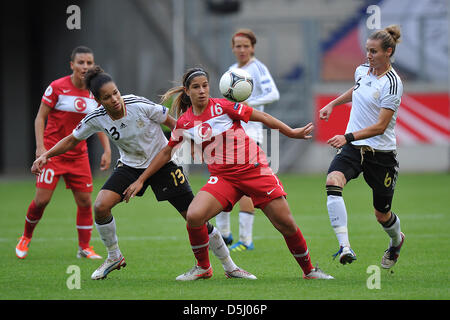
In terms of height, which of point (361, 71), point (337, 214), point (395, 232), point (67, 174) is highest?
point (361, 71)

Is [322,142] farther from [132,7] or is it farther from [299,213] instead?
[299,213]

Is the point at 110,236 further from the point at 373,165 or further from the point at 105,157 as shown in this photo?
the point at 373,165

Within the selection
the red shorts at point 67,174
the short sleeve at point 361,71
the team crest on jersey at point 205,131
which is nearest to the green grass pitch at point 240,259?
the red shorts at point 67,174

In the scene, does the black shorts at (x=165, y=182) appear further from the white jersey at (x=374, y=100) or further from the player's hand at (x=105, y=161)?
the white jersey at (x=374, y=100)

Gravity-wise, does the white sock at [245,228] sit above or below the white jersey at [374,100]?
below

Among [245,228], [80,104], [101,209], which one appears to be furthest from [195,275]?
[80,104]

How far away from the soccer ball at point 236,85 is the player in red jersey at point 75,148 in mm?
2160

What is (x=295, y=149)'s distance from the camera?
22703 mm

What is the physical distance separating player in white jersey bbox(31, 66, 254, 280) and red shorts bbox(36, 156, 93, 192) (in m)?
1.64

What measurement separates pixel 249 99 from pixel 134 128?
2512 millimetres

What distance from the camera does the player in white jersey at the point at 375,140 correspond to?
6559mm

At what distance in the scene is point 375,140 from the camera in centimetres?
681

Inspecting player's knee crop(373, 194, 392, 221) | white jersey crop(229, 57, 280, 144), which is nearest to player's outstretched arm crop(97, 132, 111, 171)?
white jersey crop(229, 57, 280, 144)

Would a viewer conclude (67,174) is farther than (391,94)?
Yes
